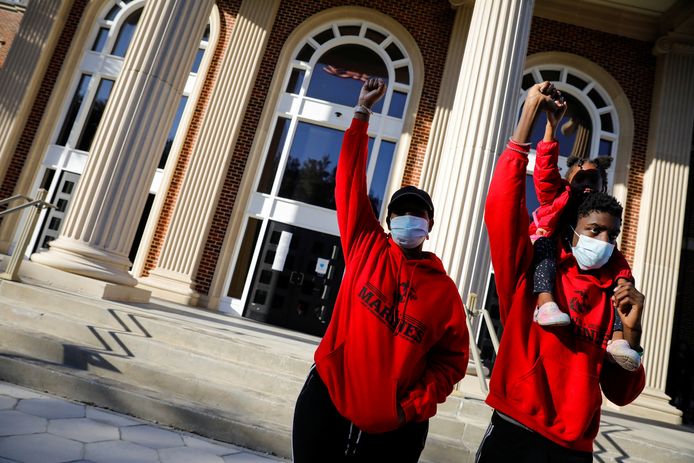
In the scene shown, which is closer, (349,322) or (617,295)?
(617,295)

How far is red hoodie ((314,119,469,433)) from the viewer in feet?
4.72

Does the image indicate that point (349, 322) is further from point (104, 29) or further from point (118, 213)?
point (104, 29)

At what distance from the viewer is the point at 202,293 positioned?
9508 millimetres

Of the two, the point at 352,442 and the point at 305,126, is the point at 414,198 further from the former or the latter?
the point at 305,126

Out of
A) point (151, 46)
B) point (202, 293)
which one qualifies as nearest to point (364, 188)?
point (151, 46)

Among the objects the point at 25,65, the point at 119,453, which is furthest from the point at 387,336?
the point at 25,65

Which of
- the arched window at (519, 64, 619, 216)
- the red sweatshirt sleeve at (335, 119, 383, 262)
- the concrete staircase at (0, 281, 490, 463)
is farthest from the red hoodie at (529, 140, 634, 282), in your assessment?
the arched window at (519, 64, 619, 216)

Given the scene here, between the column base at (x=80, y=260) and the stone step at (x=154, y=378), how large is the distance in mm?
1480

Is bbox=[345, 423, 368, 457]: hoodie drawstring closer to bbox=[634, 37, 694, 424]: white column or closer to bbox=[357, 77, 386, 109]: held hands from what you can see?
bbox=[357, 77, 386, 109]: held hands

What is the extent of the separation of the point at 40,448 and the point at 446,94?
966 cm

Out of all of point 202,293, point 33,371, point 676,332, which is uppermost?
point 676,332

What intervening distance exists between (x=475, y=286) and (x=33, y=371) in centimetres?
488

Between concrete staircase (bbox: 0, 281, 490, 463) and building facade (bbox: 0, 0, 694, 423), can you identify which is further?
building facade (bbox: 0, 0, 694, 423)

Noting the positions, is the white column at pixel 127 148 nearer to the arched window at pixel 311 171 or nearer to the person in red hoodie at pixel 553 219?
the arched window at pixel 311 171
